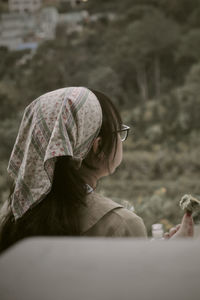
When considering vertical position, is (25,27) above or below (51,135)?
below

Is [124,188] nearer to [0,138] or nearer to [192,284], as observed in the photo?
[0,138]

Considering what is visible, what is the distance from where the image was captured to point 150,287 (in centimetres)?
33

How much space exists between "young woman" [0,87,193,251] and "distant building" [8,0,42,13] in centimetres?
335

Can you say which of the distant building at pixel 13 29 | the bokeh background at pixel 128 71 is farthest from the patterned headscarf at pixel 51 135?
the distant building at pixel 13 29

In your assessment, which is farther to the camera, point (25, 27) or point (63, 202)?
point (25, 27)

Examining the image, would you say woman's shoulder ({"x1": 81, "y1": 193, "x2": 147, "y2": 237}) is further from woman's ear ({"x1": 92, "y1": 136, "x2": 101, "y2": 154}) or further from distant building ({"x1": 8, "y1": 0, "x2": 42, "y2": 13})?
distant building ({"x1": 8, "y1": 0, "x2": 42, "y2": 13})

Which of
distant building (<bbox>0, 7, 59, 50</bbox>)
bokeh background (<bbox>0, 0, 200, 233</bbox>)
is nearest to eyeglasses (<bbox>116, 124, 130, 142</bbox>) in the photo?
bokeh background (<bbox>0, 0, 200, 233</bbox>)

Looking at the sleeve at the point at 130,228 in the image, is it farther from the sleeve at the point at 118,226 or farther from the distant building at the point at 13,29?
the distant building at the point at 13,29

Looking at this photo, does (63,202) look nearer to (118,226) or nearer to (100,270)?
(118,226)

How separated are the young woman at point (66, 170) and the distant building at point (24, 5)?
3353 millimetres

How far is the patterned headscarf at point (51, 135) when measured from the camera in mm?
776

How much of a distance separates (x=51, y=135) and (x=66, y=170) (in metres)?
0.08

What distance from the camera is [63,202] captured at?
2.66ft

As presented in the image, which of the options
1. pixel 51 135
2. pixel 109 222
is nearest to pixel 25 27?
pixel 51 135
